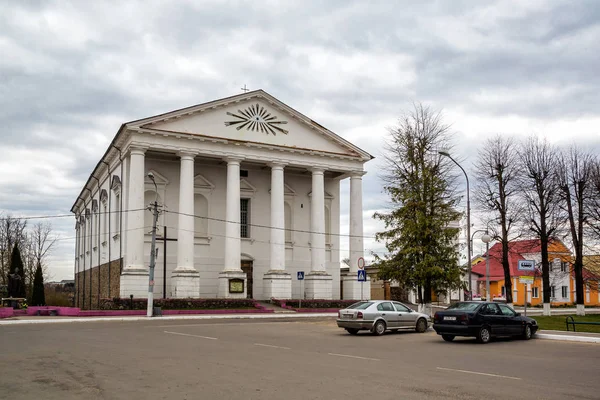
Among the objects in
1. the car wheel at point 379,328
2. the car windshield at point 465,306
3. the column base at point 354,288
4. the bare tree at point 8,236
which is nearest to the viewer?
the car windshield at point 465,306

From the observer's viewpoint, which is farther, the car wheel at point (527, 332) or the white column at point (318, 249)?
the white column at point (318, 249)

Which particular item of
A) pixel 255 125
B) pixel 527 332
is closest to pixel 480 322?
pixel 527 332

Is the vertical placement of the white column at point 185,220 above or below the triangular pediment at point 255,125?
below

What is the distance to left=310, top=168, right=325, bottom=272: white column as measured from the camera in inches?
1868

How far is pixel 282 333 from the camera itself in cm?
2409

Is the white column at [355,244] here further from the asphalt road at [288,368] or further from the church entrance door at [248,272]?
the asphalt road at [288,368]

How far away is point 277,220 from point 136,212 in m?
10.2

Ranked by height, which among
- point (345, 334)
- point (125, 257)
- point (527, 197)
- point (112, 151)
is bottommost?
point (345, 334)

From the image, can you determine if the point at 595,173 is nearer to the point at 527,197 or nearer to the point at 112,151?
the point at 527,197

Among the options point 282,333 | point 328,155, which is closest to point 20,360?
point 282,333

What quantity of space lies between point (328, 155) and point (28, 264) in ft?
162

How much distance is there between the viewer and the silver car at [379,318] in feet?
75.7

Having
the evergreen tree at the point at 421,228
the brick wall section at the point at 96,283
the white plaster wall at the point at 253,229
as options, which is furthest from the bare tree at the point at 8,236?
the evergreen tree at the point at 421,228

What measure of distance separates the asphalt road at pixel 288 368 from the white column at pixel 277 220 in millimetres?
24952
